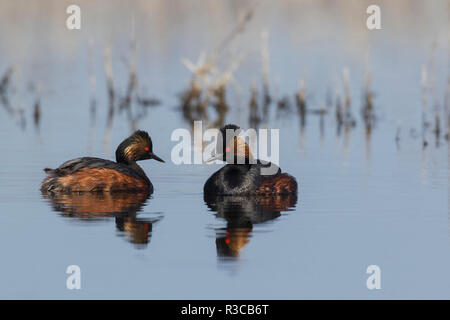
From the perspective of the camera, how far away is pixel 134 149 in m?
16.6

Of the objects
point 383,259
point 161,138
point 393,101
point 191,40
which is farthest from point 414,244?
point 191,40

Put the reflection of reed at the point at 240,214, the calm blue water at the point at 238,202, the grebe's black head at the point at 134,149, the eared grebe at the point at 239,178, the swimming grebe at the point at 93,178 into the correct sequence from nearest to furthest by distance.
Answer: the calm blue water at the point at 238,202 → the reflection of reed at the point at 240,214 → the swimming grebe at the point at 93,178 → the eared grebe at the point at 239,178 → the grebe's black head at the point at 134,149

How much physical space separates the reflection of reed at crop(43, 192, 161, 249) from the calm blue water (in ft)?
0.13

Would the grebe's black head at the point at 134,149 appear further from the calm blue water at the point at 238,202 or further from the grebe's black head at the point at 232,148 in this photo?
the grebe's black head at the point at 232,148

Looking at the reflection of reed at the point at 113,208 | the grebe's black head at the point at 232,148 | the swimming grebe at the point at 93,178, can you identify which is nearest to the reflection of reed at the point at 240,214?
the grebe's black head at the point at 232,148

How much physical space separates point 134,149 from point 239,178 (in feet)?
6.18

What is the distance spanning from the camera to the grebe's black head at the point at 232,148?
51.4ft

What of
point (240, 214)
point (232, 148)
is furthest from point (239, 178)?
point (240, 214)

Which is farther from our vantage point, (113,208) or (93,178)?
(93,178)

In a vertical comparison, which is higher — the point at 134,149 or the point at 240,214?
the point at 134,149

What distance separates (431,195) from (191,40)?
24.0 meters

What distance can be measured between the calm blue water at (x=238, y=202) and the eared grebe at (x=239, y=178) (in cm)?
31

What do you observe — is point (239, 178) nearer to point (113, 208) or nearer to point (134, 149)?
point (134, 149)

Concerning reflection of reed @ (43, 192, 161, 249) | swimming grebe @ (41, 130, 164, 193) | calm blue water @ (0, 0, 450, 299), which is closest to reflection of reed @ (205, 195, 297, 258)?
calm blue water @ (0, 0, 450, 299)
